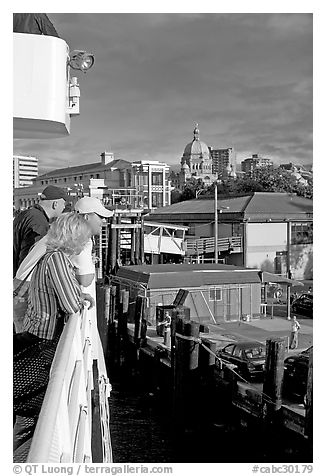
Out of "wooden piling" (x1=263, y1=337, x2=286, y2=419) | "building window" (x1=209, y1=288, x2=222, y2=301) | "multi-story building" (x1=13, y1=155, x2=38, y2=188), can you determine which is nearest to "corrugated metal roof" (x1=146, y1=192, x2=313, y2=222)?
"building window" (x1=209, y1=288, x2=222, y2=301)

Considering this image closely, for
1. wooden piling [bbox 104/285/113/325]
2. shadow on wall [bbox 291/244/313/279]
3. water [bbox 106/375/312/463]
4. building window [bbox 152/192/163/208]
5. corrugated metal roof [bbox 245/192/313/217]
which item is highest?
building window [bbox 152/192/163/208]

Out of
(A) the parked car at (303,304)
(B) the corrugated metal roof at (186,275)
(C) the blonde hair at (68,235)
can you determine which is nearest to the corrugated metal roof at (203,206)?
(A) the parked car at (303,304)

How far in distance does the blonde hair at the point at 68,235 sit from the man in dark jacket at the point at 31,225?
0.19 m

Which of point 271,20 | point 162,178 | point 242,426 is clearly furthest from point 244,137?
point 162,178

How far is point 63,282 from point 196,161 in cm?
652

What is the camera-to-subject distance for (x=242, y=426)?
8.39ft

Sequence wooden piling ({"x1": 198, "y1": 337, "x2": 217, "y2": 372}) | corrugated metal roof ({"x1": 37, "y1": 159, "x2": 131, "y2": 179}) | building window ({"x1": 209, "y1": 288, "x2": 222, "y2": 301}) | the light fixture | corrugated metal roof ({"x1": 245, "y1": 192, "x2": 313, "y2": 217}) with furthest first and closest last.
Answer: corrugated metal roof ({"x1": 245, "y1": 192, "x2": 313, "y2": 217}) < building window ({"x1": 209, "y1": 288, "x2": 222, "y2": 301}) < corrugated metal roof ({"x1": 37, "y1": 159, "x2": 131, "y2": 179}) < wooden piling ({"x1": 198, "y1": 337, "x2": 217, "y2": 372}) < the light fixture

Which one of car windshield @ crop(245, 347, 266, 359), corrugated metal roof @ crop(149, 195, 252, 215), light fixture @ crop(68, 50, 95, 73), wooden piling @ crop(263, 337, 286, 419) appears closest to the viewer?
light fixture @ crop(68, 50, 95, 73)

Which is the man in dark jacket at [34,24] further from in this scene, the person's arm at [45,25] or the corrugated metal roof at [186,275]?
the corrugated metal roof at [186,275]

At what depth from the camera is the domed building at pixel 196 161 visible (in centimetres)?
518

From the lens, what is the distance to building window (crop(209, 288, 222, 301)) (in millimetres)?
4883

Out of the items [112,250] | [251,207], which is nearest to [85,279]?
[112,250]

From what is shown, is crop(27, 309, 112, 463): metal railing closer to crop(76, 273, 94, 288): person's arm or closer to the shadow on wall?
crop(76, 273, 94, 288): person's arm

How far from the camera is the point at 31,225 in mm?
972
